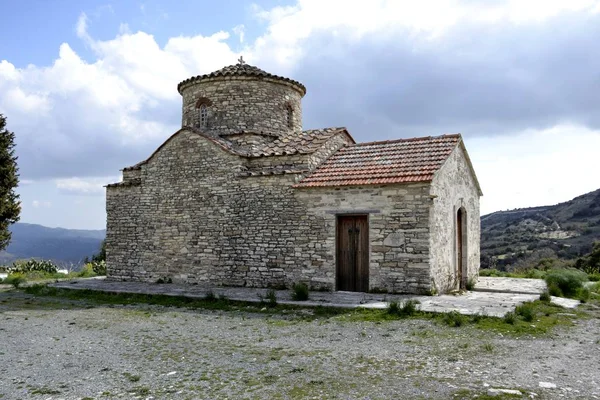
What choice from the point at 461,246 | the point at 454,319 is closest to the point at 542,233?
the point at 461,246

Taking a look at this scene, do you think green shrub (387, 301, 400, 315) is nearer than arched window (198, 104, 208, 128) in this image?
Yes

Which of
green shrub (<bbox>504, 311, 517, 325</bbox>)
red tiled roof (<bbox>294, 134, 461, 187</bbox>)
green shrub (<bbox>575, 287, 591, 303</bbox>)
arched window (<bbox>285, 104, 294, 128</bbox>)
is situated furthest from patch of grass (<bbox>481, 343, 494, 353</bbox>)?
arched window (<bbox>285, 104, 294, 128</bbox>)

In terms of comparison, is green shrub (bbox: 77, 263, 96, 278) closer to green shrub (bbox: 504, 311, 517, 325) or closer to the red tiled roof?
the red tiled roof

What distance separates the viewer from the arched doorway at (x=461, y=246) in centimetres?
1410

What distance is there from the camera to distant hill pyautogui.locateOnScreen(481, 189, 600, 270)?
33.1 meters

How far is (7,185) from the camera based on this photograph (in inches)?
888

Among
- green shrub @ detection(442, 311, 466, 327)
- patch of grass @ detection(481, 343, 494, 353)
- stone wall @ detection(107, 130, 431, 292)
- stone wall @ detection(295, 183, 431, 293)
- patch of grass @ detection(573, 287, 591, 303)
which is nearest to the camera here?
patch of grass @ detection(481, 343, 494, 353)

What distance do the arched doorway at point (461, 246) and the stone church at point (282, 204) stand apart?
0.10 ft

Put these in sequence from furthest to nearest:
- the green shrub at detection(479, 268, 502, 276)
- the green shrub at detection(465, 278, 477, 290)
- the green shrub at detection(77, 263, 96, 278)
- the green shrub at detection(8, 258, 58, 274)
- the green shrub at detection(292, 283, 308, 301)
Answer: the green shrub at detection(8, 258, 58, 274), the green shrub at detection(77, 263, 96, 278), the green shrub at detection(479, 268, 502, 276), the green shrub at detection(465, 278, 477, 290), the green shrub at detection(292, 283, 308, 301)

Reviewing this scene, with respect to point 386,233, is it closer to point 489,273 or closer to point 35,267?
point 489,273

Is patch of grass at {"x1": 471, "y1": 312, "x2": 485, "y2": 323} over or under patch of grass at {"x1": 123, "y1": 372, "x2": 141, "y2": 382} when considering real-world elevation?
over

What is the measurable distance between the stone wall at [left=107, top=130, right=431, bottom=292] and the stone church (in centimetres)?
3

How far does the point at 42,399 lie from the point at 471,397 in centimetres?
437

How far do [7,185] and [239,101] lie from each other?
1303cm
